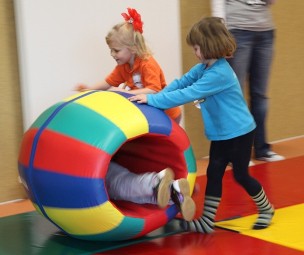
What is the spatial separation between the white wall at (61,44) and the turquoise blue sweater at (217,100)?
1038mm

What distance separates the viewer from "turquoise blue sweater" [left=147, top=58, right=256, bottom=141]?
292cm

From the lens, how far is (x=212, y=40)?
294 centimetres

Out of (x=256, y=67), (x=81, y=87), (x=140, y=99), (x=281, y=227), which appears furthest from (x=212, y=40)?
(x=256, y=67)

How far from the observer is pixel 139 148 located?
10.6 ft

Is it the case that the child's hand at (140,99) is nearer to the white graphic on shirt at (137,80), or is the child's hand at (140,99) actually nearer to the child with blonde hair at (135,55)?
the child with blonde hair at (135,55)

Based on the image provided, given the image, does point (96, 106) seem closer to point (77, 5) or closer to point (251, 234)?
point (251, 234)

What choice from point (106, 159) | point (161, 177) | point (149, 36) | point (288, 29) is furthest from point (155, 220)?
point (288, 29)

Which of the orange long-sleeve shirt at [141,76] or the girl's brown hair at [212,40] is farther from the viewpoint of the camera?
the orange long-sleeve shirt at [141,76]

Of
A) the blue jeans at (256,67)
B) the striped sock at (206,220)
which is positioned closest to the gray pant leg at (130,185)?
the striped sock at (206,220)

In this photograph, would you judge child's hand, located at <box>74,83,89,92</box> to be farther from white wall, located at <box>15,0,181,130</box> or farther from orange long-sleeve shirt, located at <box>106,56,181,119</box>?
orange long-sleeve shirt, located at <box>106,56,181,119</box>

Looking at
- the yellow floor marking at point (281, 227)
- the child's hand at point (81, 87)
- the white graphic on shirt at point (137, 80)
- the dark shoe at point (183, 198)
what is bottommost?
the yellow floor marking at point (281, 227)

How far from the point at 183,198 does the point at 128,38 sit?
112 centimetres

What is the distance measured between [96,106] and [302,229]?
3.80ft

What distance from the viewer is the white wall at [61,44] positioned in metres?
3.68
